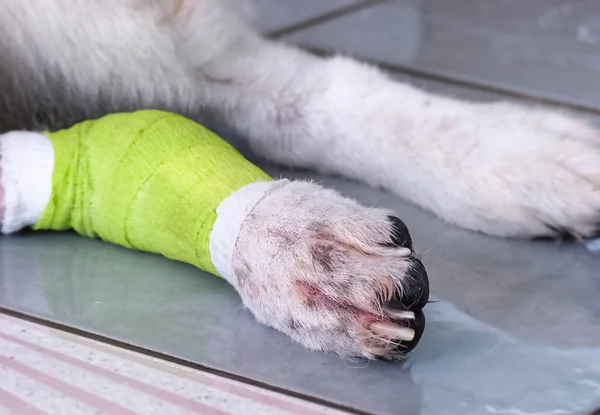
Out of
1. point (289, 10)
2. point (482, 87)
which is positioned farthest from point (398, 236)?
point (289, 10)

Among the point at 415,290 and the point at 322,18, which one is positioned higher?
the point at 415,290

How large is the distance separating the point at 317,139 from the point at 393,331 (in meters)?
0.49

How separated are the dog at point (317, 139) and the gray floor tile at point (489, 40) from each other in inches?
19.0

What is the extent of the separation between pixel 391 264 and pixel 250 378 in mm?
160

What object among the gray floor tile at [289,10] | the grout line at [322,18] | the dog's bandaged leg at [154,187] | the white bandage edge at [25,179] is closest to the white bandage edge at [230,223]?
the dog's bandaged leg at [154,187]

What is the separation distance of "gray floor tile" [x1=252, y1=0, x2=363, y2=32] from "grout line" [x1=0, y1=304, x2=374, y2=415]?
4.21 feet

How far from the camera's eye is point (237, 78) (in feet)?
3.76

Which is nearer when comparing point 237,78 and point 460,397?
point 460,397

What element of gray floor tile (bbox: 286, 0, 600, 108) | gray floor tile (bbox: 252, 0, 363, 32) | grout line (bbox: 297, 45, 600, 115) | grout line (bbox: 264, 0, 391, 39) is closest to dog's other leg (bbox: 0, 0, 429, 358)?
grout line (bbox: 297, 45, 600, 115)

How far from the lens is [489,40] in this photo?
1778mm

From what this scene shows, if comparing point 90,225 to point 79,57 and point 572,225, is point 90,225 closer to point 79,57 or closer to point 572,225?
point 79,57

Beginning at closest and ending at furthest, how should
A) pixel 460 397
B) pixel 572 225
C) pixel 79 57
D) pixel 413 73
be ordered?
1. pixel 460 397
2. pixel 572 225
3. pixel 79 57
4. pixel 413 73

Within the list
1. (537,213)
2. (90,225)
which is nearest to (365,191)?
(537,213)

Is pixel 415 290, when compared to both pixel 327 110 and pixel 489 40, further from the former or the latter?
pixel 489 40
